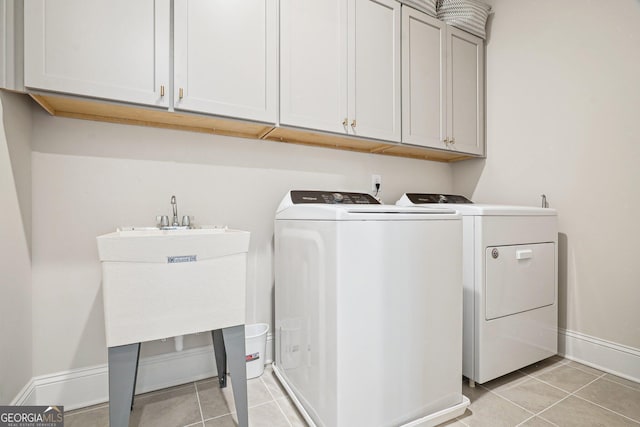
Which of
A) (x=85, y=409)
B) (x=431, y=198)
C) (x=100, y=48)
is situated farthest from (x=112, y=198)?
(x=431, y=198)

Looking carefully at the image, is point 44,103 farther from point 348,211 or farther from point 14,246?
point 348,211

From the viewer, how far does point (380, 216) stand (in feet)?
3.68

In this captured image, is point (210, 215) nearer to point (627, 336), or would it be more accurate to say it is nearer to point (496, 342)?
point (496, 342)

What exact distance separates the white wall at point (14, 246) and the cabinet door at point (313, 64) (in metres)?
1.12

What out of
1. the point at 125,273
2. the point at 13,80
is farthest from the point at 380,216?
the point at 13,80

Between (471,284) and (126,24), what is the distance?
2022 millimetres

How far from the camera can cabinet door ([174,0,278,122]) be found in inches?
52.9

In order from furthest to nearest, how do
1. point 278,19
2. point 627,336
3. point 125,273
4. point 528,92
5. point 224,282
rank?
point 528,92
point 627,336
point 278,19
point 224,282
point 125,273

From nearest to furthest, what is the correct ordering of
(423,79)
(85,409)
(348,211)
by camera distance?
(348,211)
(85,409)
(423,79)

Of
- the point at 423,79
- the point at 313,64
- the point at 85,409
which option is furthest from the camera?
the point at 423,79

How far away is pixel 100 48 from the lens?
3.97 ft

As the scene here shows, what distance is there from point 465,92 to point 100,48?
2.24m

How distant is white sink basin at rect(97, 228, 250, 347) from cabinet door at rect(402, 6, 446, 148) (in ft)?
4.63

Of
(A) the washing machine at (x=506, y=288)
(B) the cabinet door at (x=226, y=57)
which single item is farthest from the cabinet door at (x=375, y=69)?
(A) the washing machine at (x=506, y=288)
